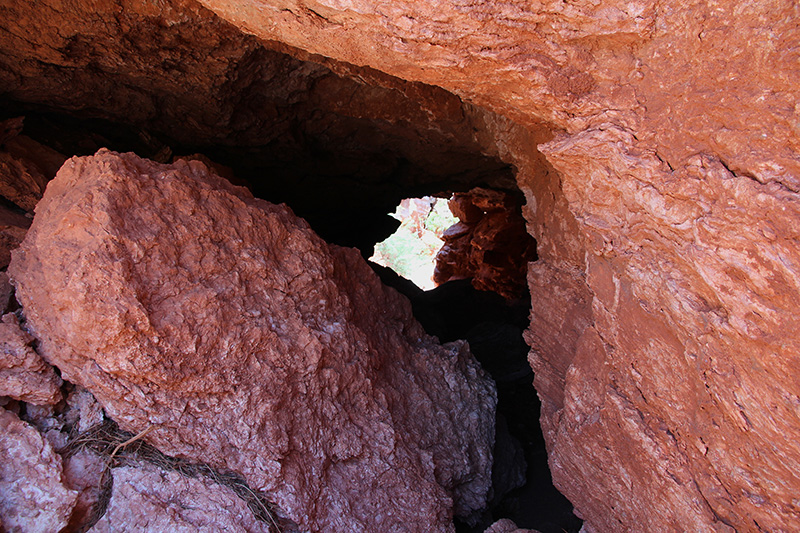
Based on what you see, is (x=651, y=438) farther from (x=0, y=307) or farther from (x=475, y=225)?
(x=475, y=225)

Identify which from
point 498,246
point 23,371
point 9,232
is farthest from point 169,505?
point 498,246

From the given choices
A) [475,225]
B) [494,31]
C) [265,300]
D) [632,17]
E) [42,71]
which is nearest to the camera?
[632,17]

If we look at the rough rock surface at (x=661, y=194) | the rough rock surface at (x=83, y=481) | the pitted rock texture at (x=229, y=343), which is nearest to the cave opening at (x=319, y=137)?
the rough rock surface at (x=661, y=194)

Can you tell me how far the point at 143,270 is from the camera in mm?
1871

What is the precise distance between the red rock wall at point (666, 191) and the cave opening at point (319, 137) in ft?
4.17

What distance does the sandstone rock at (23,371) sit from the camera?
1.79 m

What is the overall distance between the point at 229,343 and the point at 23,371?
29.2 inches

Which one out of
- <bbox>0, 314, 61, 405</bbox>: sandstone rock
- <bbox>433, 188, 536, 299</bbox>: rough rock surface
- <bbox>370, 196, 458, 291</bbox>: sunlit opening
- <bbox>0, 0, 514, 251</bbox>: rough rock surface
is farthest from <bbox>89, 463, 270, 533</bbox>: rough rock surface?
<bbox>370, 196, 458, 291</bbox>: sunlit opening

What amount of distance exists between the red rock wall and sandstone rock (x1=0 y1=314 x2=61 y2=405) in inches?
58.3

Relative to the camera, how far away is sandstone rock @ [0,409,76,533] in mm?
1617

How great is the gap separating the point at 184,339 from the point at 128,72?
6.83 ft

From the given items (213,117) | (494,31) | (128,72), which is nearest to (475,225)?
(213,117)

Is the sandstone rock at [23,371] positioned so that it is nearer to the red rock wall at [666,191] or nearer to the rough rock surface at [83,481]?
the rough rock surface at [83,481]

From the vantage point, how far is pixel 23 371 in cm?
182
